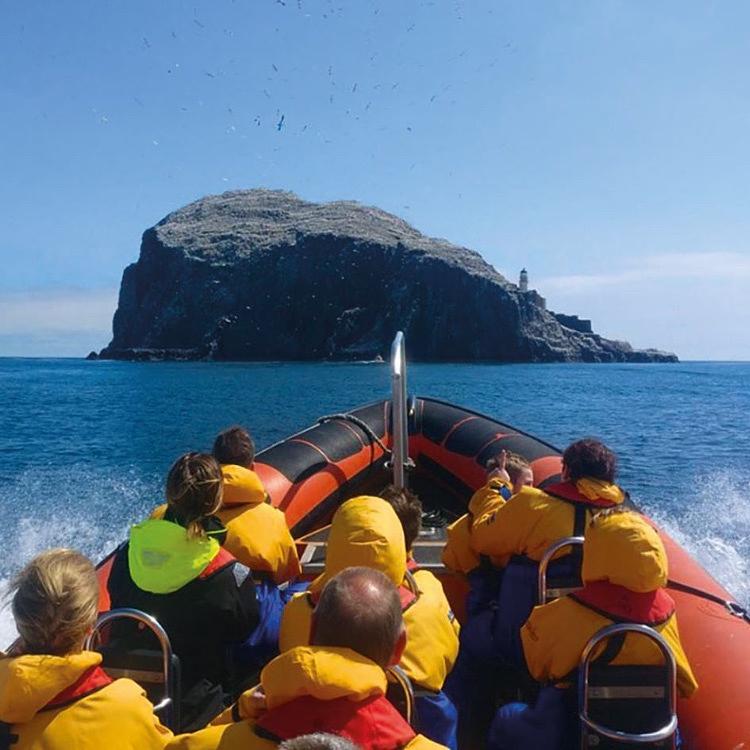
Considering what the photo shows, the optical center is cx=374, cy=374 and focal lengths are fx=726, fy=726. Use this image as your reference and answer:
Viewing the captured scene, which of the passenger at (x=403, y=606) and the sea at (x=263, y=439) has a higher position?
the passenger at (x=403, y=606)

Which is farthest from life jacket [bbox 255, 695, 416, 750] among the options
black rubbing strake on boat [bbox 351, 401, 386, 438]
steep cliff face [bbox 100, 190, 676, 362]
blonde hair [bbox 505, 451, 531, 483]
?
steep cliff face [bbox 100, 190, 676, 362]

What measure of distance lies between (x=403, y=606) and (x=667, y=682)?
2.84 ft

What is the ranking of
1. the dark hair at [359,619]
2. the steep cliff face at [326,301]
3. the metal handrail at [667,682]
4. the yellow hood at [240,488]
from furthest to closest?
the steep cliff face at [326,301], the yellow hood at [240,488], the metal handrail at [667,682], the dark hair at [359,619]

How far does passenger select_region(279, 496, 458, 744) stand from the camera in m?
2.33

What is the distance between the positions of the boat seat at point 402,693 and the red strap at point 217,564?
823 millimetres

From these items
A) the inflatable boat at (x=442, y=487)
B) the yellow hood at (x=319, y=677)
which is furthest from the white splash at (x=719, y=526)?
the yellow hood at (x=319, y=677)

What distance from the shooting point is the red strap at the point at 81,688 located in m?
1.77

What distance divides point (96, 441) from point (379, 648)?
21980mm

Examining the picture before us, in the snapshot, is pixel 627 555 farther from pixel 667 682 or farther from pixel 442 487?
pixel 442 487

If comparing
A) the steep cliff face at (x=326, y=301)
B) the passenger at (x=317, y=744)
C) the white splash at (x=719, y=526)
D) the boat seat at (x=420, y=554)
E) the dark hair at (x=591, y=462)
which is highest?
the steep cliff face at (x=326, y=301)

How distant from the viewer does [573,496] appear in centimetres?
313

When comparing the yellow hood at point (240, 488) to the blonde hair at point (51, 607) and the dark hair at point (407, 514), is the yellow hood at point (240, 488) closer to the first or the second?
the dark hair at point (407, 514)

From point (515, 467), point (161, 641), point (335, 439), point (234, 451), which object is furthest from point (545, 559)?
point (335, 439)

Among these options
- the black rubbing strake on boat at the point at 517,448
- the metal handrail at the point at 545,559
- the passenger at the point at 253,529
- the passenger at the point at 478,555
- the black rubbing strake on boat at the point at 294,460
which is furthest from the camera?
the black rubbing strake on boat at the point at 517,448
